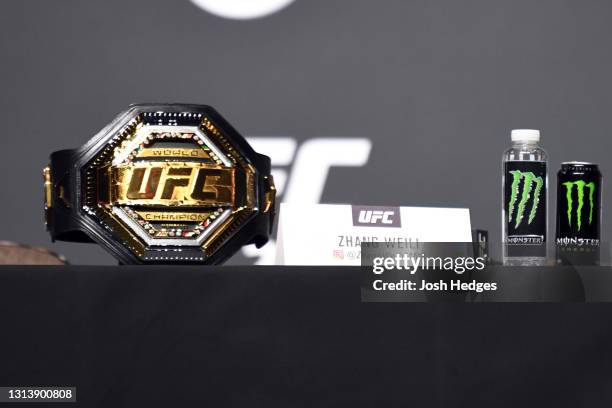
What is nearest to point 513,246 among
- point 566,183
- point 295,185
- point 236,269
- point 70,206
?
point 566,183

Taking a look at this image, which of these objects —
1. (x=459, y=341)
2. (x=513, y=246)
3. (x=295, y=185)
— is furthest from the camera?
(x=295, y=185)

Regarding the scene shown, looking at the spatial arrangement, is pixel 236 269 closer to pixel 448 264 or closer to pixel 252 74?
pixel 448 264

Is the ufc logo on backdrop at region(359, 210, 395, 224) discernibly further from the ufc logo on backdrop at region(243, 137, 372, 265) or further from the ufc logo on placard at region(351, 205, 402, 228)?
the ufc logo on backdrop at region(243, 137, 372, 265)

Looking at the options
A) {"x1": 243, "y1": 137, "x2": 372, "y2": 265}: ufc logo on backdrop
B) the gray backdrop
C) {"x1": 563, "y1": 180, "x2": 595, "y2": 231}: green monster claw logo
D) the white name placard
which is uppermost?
the gray backdrop

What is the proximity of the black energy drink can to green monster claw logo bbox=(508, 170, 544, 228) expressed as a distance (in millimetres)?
36

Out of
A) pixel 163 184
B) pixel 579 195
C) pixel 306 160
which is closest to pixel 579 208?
pixel 579 195

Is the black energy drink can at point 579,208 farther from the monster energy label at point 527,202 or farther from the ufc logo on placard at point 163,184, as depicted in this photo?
the ufc logo on placard at point 163,184

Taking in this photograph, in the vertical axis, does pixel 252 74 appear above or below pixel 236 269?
above

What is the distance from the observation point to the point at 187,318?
806 millimetres

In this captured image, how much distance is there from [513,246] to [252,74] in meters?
1.63

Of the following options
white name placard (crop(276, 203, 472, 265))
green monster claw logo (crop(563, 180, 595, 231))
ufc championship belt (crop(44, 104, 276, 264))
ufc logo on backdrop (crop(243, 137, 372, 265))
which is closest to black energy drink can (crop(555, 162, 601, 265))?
green monster claw logo (crop(563, 180, 595, 231))

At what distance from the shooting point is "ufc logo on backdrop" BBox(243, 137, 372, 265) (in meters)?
2.38

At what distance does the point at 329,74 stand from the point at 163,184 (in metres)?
1.58

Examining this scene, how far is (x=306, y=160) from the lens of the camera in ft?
7.88
